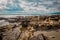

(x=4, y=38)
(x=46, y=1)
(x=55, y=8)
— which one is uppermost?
(x=46, y=1)

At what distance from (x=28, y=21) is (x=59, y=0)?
68 cm

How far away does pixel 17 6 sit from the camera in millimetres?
2176

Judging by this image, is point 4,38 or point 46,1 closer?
point 4,38

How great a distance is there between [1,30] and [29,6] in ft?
2.18

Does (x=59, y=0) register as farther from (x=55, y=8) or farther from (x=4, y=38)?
(x=4, y=38)

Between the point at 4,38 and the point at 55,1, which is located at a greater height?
the point at 55,1

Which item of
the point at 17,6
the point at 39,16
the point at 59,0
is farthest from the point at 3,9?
the point at 59,0

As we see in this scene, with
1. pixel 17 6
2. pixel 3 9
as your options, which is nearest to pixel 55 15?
pixel 17 6

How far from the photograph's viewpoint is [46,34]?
204cm

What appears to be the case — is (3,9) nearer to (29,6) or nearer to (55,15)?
(29,6)

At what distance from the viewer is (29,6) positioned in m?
2.18

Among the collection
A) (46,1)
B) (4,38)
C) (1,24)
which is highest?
(46,1)

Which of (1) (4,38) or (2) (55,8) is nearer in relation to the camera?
(1) (4,38)

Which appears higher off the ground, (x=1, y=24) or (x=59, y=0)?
(x=59, y=0)
